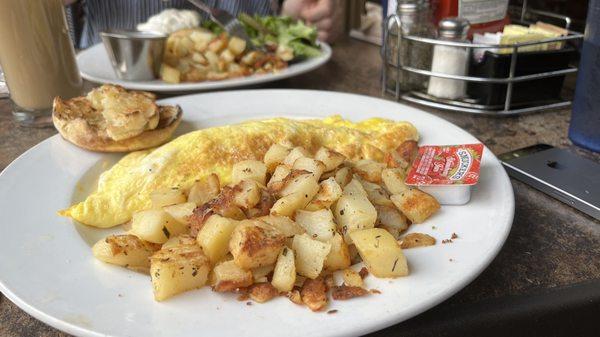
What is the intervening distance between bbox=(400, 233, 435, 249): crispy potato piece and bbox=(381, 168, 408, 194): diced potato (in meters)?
0.13

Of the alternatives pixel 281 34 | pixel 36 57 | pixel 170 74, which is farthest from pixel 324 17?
pixel 36 57

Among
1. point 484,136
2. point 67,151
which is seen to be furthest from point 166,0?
point 484,136

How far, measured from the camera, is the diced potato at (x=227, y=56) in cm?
208

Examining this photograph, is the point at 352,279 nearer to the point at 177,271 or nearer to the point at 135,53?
the point at 177,271

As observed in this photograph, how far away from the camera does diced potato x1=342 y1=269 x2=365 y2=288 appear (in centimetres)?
78

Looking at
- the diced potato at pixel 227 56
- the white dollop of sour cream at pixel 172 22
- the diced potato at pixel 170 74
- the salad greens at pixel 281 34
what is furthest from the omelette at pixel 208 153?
the white dollop of sour cream at pixel 172 22

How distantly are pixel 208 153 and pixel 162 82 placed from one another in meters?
0.78

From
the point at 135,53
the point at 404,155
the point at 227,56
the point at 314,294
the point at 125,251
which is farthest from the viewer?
the point at 227,56

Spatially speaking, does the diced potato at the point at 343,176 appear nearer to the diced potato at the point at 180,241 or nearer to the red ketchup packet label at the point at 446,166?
the red ketchup packet label at the point at 446,166

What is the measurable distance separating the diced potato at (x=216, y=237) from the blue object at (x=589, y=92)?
1073 millimetres

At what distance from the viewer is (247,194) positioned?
0.93 m

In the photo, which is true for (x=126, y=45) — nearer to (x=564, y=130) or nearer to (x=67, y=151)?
(x=67, y=151)

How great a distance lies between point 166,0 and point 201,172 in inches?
90.9

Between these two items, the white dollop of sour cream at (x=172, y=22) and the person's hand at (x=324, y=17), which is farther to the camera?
the person's hand at (x=324, y=17)
